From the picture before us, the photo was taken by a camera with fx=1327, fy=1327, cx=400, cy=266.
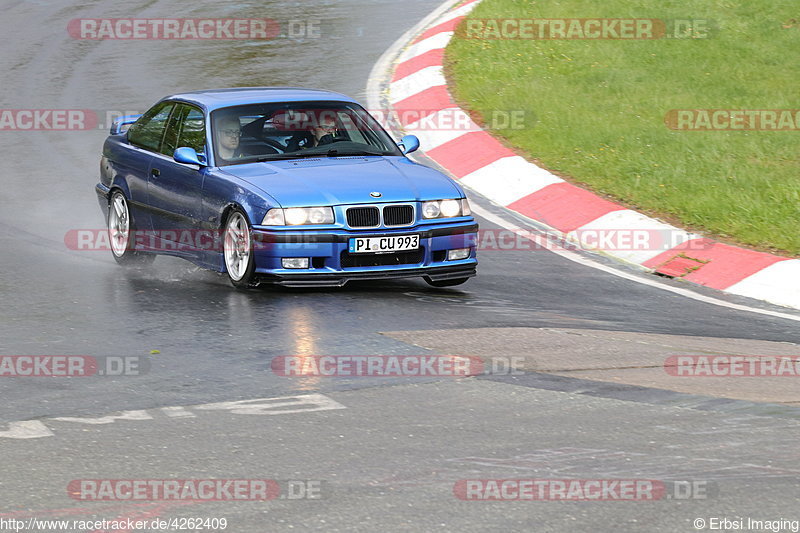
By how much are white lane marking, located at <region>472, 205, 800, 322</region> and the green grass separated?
1.08 meters

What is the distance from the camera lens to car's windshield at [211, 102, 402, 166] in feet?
32.9

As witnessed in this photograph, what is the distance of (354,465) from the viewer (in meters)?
5.56

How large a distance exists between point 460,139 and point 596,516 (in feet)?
32.2

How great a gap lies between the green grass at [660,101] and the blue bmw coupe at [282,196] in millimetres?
2920

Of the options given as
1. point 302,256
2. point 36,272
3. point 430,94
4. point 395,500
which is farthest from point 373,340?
point 430,94

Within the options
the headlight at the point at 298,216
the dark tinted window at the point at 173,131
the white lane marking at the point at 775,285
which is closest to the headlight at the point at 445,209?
the headlight at the point at 298,216

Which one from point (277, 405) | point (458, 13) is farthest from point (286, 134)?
point (458, 13)

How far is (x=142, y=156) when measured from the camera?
430 inches

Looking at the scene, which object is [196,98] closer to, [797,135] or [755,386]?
[755,386]

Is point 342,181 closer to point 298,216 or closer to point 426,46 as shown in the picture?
point 298,216

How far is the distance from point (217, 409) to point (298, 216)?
285cm

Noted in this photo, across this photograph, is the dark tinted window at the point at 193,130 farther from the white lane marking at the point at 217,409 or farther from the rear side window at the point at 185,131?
the white lane marking at the point at 217,409

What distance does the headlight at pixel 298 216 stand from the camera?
9.05 meters

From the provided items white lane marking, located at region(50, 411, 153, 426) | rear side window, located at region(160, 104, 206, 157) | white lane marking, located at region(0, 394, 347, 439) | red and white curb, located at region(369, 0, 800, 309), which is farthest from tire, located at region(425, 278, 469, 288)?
white lane marking, located at region(50, 411, 153, 426)
